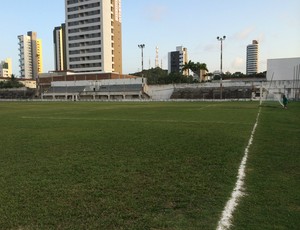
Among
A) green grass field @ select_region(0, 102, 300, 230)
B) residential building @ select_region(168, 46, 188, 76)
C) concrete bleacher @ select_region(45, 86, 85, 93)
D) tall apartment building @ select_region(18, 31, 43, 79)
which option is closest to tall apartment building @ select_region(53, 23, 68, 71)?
tall apartment building @ select_region(18, 31, 43, 79)

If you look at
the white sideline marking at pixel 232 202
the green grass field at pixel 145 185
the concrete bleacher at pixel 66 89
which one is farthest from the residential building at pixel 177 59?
the white sideline marking at pixel 232 202

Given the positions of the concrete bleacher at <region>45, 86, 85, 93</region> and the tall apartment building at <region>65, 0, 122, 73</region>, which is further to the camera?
the tall apartment building at <region>65, 0, 122, 73</region>

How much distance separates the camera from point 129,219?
14.0 feet

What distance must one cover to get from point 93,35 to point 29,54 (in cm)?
7216

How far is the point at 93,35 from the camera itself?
11369 cm

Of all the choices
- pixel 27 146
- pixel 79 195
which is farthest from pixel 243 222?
pixel 27 146

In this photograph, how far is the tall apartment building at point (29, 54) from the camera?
164375 millimetres

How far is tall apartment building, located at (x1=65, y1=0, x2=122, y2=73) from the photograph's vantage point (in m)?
112

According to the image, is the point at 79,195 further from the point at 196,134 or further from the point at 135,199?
the point at 196,134

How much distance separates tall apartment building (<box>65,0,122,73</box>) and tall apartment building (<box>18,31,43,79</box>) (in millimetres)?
55962

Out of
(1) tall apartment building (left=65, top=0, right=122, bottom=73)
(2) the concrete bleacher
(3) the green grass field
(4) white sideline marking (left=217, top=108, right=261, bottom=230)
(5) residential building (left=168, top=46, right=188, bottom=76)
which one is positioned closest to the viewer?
(4) white sideline marking (left=217, top=108, right=261, bottom=230)

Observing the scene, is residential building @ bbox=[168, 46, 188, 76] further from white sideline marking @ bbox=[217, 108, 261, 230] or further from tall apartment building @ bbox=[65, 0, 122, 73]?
white sideline marking @ bbox=[217, 108, 261, 230]

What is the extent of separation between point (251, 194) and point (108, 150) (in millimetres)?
5267

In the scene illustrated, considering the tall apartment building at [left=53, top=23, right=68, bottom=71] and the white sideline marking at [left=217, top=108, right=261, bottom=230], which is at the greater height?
the tall apartment building at [left=53, top=23, right=68, bottom=71]
